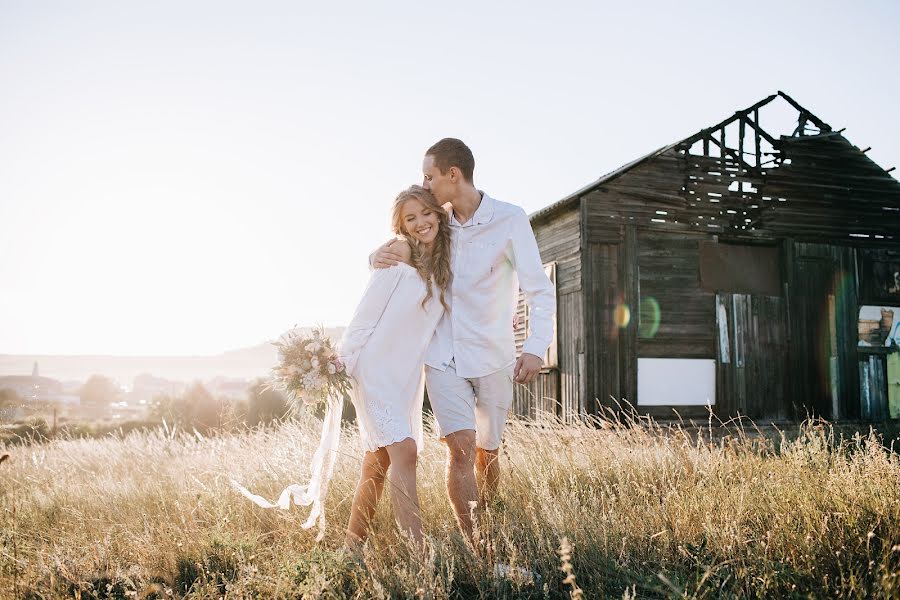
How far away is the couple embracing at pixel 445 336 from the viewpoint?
3723mm

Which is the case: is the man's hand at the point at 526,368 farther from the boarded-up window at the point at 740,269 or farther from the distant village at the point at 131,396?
the distant village at the point at 131,396

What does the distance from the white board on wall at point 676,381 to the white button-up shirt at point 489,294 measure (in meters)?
7.30

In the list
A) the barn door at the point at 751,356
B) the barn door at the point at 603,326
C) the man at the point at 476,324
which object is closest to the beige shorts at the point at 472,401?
the man at the point at 476,324

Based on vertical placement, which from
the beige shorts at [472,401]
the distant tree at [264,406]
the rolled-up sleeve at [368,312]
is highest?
the rolled-up sleeve at [368,312]

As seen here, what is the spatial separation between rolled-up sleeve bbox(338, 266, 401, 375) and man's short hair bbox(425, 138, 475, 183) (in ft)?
2.34

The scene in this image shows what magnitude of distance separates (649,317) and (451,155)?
7679 mm

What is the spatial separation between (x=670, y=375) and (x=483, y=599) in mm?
8556

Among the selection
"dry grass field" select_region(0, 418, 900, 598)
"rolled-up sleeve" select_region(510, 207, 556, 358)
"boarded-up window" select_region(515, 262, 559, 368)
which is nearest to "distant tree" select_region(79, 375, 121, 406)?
A: "boarded-up window" select_region(515, 262, 559, 368)

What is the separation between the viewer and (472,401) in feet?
12.8

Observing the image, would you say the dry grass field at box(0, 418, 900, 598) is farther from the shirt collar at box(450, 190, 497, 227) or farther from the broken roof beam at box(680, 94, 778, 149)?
the broken roof beam at box(680, 94, 778, 149)

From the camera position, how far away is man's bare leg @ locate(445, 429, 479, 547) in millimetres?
3674

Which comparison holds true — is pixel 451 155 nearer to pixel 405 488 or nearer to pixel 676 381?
pixel 405 488

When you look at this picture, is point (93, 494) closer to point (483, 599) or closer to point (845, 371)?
point (483, 599)

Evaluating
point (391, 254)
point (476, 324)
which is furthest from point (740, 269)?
point (391, 254)
